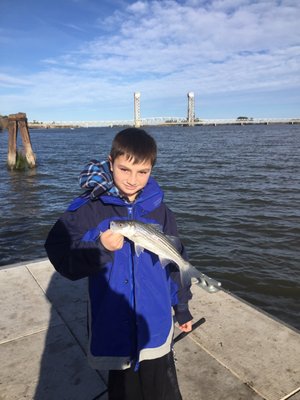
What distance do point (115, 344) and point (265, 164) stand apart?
24.7 meters

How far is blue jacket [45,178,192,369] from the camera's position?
95.9 inches

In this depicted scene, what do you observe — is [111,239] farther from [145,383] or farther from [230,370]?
[230,370]

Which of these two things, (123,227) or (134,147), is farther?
(134,147)

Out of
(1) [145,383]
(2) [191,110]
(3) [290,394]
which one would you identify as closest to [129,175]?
(1) [145,383]

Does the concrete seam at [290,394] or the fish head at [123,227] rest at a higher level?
the fish head at [123,227]

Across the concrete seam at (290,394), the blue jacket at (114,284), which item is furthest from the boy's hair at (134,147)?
the concrete seam at (290,394)

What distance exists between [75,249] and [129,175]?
0.68m

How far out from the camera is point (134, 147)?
2.62m

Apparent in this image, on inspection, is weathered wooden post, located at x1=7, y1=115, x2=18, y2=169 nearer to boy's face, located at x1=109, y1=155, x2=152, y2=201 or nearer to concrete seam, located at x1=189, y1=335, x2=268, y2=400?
concrete seam, located at x1=189, y1=335, x2=268, y2=400

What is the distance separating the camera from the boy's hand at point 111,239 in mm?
2248

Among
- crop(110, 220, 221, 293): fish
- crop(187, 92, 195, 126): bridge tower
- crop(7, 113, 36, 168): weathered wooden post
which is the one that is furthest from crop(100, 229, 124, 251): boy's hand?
crop(187, 92, 195, 126): bridge tower

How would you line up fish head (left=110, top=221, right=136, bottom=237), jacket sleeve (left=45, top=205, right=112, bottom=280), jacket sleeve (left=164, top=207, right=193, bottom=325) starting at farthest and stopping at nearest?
jacket sleeve (left=164, top=207, right=193, bottom=325) → jacket sleeve (left=45, top=205, right=112, bottom=280) → fish head (left=110, top=221, right=136, bottom=237)

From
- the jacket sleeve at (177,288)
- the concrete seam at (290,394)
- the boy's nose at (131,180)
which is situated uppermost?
the boy's nose at (131,180)

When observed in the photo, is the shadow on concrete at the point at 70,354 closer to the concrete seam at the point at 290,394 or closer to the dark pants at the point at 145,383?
the dark pants at the point at 145,383
